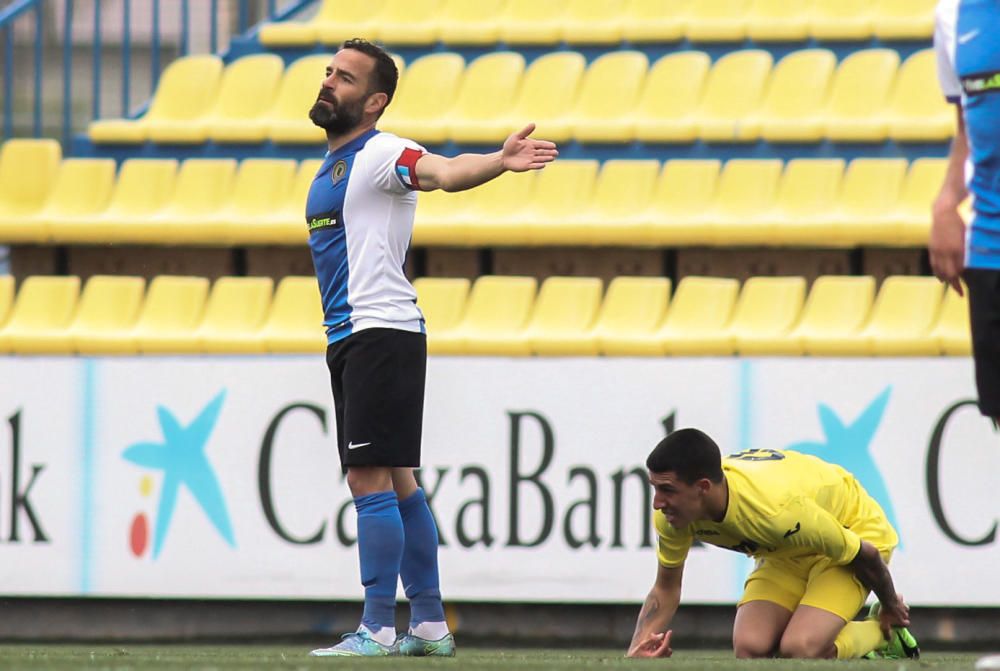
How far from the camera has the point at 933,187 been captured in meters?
7.88

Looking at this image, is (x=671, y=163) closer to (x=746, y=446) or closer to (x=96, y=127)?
(x=746, y=446)

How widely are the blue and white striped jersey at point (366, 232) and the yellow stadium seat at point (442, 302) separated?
275 centimetres

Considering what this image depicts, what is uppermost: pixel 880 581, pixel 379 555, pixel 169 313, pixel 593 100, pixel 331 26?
pixel 331 26

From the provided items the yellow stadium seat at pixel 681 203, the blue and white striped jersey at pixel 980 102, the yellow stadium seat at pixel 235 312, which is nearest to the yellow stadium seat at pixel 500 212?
the yellow stadium seat at pixel 681 203

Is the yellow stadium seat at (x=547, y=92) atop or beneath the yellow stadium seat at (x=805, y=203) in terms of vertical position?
atop

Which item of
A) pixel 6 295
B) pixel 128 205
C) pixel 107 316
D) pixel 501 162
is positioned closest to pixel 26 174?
pixel 128 205

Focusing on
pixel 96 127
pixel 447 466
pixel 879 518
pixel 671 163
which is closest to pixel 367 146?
pixel 879 518

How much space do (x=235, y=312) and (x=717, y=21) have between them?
3135 mm

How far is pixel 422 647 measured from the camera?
4867 mm

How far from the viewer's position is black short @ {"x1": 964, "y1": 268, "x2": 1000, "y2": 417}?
134 inches

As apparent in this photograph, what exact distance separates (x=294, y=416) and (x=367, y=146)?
276cm

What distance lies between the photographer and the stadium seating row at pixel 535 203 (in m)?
7.83

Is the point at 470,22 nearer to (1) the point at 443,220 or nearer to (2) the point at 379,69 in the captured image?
(1) the point at 443,220

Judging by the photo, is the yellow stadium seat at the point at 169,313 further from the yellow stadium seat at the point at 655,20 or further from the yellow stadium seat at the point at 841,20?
the yellow stadium seat at the point at 841,20
